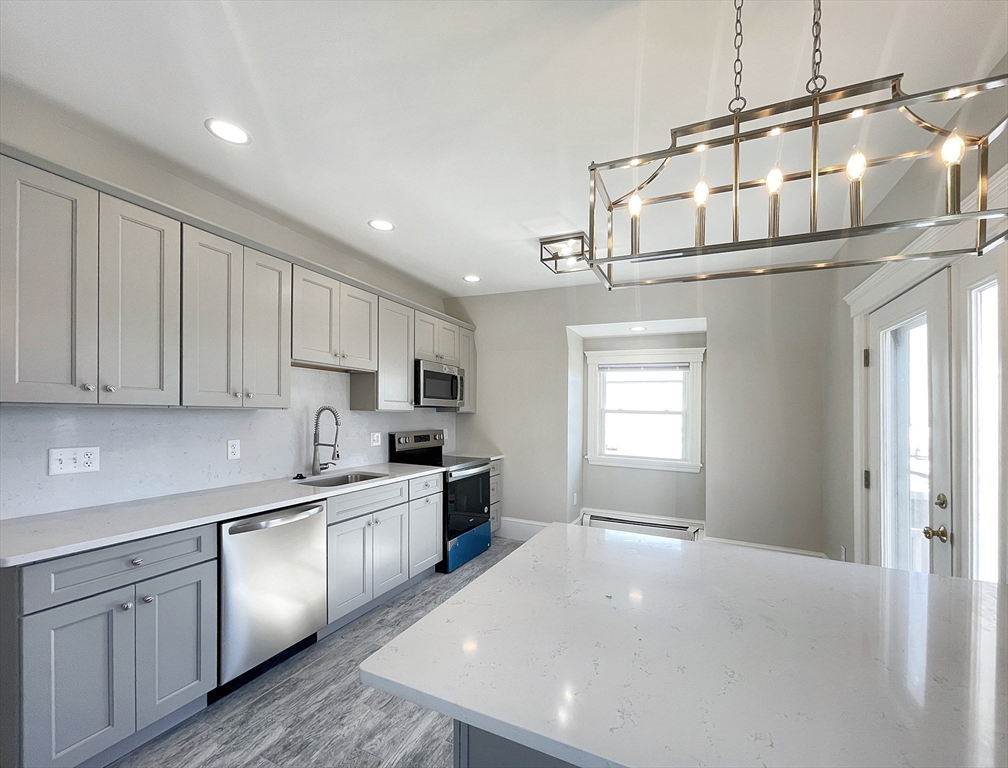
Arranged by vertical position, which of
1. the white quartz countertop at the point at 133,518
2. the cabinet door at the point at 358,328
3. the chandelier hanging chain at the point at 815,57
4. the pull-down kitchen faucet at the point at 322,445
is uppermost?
the chandelier hanging chain at the point at 815,57

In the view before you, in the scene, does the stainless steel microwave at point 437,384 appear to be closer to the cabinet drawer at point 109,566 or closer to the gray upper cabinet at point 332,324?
the gray upper cabinet at point 332,324

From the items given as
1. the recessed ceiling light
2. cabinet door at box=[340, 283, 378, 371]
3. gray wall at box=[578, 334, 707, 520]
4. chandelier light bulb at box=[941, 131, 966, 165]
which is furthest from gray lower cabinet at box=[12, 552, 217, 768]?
gray wall at box=[578, 334, 707, 520]

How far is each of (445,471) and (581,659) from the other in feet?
9.64

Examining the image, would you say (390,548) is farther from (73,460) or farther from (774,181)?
(774,181)

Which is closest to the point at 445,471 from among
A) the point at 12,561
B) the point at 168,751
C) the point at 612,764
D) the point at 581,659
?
the point at 168,751

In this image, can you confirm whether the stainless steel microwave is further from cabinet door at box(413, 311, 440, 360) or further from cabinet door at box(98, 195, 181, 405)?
cabinet door at box(98, 195, 181, 405)

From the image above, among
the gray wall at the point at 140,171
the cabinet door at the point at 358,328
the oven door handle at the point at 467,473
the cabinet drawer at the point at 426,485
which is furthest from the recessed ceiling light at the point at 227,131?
the oven door handle at the point at 467,473

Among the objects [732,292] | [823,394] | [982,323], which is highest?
[732,292]

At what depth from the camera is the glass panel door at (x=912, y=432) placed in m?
1.96

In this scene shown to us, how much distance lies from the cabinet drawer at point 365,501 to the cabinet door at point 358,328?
907 millimetres

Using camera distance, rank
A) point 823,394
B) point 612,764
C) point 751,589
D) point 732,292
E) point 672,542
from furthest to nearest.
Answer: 1. point 732,292
2. point 823,394
3. point 672,542
4. point 751,589
5. point 612,764

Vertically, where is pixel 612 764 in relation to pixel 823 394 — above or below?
below

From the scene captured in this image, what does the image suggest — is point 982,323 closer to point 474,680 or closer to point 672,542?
point 672,542

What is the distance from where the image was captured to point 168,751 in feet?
5.89
